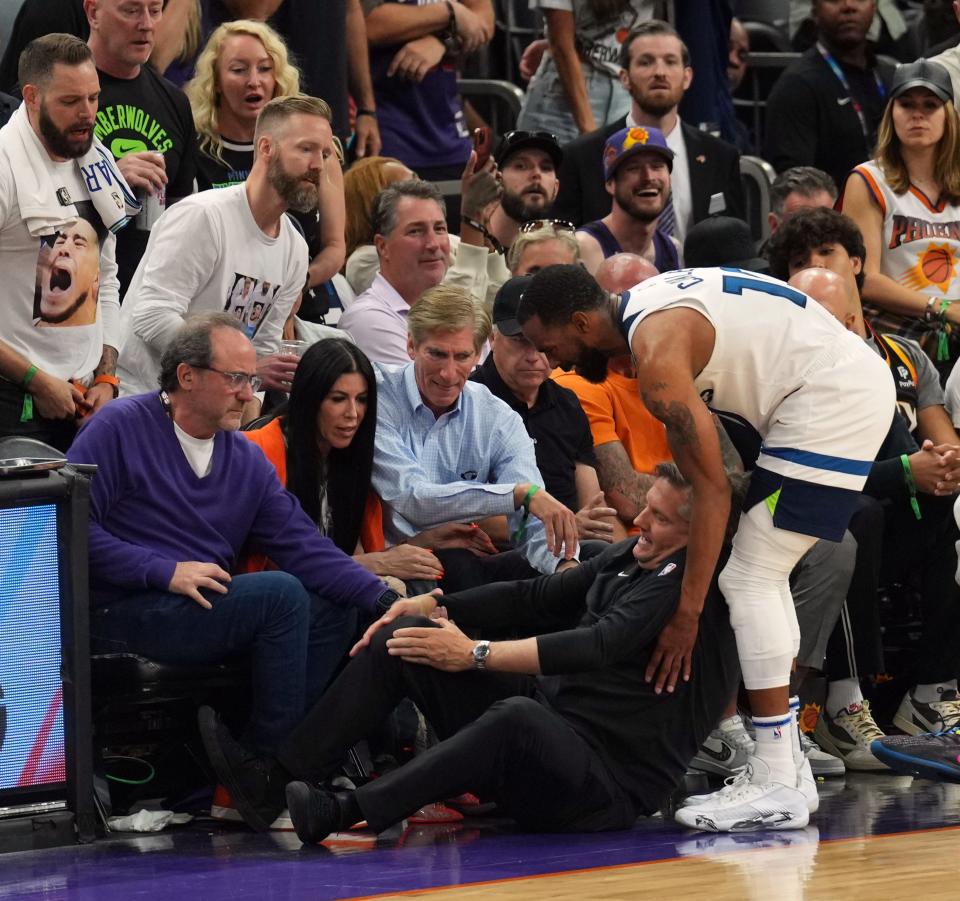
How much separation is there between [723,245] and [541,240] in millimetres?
767

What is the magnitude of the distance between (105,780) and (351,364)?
1.48m

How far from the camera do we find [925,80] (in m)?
8.03

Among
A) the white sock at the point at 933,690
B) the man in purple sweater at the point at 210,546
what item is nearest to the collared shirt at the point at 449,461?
the man in purple sweater at the point at 210,546

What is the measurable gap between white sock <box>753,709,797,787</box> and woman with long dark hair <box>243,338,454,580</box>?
120 cm

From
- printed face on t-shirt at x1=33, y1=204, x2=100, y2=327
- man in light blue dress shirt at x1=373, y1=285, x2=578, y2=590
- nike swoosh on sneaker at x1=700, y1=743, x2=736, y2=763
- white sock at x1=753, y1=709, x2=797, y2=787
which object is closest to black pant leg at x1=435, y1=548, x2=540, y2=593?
man in light blue dress shirt at x1=373, y1=285, x2=578, y2=590

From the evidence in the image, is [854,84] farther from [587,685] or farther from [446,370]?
[587,685]

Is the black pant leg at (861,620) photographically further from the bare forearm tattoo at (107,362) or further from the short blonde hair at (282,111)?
the bare forearm tattoo at (107,362)

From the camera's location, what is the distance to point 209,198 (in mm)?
6258

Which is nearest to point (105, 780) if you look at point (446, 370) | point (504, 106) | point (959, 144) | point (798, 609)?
point (446, 370)

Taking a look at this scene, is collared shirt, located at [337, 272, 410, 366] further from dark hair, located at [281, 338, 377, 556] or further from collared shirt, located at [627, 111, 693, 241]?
collared shirt, located at [627, 111, 693, 241]

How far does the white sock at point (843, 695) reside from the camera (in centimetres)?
667

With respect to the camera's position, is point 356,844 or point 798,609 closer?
point 356,844

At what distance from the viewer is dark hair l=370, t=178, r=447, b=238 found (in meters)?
6.97

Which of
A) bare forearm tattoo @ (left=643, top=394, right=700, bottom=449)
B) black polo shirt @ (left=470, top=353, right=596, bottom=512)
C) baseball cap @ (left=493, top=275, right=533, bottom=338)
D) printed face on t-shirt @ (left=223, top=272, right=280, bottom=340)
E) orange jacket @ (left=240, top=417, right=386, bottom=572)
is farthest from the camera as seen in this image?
black polo shirt @ (left=470, top=353, right=596, bottom=512)
